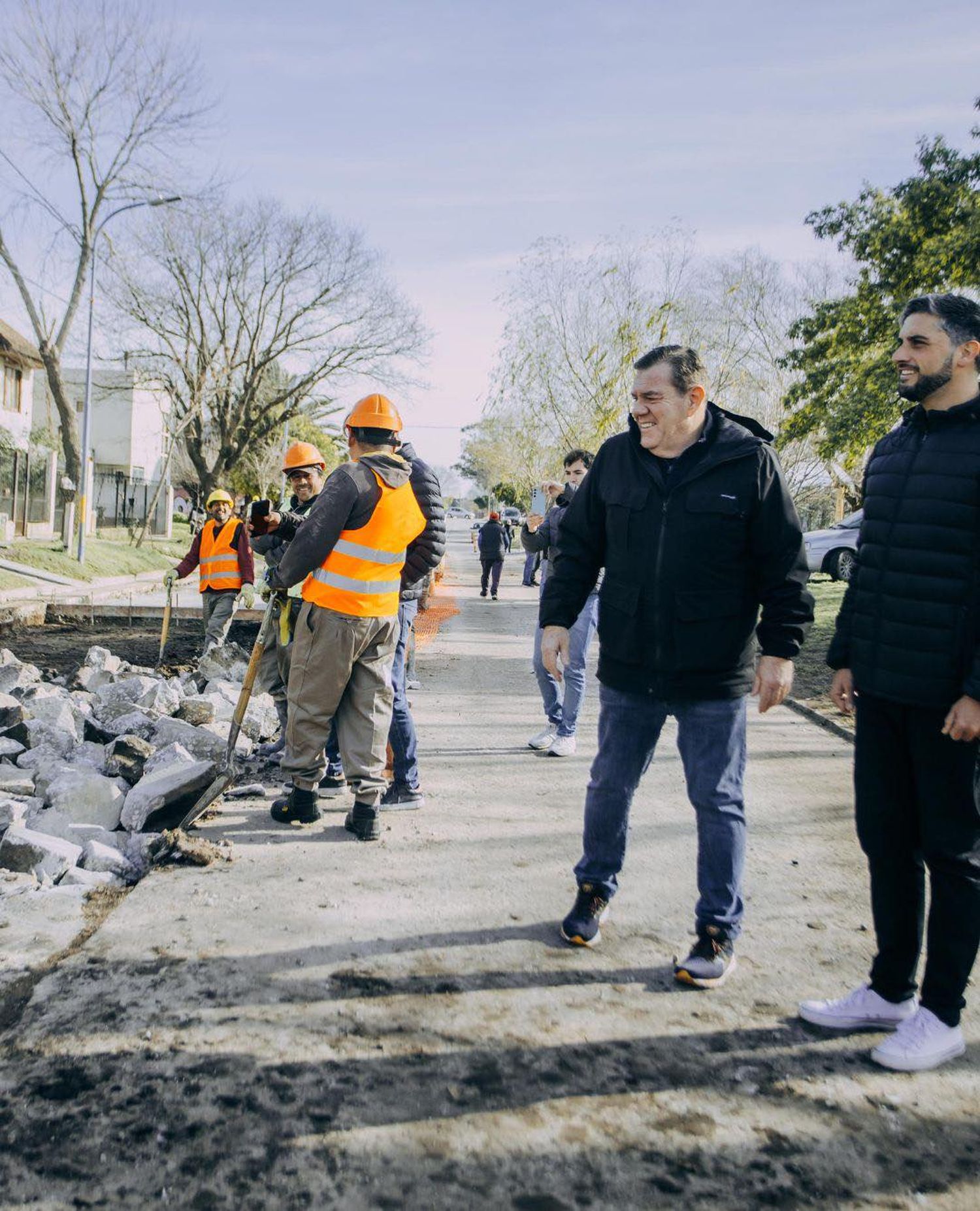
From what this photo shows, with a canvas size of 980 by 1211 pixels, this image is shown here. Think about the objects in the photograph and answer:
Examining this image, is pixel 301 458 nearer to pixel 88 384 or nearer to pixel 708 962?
pixel 708 962

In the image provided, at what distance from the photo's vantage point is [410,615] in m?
5.98

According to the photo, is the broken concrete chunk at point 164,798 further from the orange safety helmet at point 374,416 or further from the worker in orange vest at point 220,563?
the worker in orange vest at point 220,563

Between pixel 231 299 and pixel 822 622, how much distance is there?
2869 centimetres

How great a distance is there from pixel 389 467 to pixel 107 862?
2.18 metres

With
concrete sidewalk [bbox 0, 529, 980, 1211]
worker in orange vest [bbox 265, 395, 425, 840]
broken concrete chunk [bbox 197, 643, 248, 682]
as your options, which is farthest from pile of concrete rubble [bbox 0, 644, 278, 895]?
worker in orange vest [bbox 265, 395, 425, 840]

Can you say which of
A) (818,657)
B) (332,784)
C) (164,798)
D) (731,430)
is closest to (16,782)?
(164,798)

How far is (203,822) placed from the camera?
16.9 ft

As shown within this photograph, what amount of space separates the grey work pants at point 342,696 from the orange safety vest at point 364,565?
6cm

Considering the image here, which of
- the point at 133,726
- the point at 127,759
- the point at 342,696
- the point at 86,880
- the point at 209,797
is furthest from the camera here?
the point at 133,726

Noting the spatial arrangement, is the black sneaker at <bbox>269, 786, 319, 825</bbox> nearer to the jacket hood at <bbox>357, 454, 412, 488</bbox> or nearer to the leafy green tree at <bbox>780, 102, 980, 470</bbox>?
the jacket hood at <bbox>357, 454, 412, 488</bbox>

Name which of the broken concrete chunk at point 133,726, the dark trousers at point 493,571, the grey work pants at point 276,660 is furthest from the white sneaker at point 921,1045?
the dark trousers at point 493,571

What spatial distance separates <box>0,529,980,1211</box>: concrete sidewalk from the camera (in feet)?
8.05

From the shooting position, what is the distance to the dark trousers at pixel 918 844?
9.78 ft

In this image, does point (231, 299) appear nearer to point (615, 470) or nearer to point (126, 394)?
point (126, 394)
